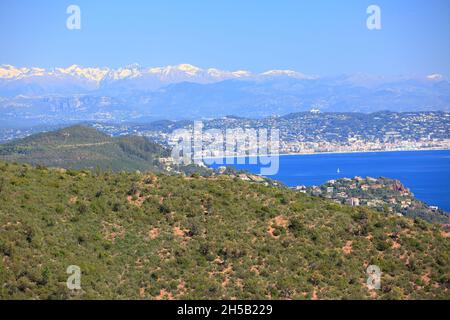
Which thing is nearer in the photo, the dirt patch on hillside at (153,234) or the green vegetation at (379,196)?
the dirt patch on hillside at (153,234)

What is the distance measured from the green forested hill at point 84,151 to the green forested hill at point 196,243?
48.5m

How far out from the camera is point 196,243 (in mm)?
18297

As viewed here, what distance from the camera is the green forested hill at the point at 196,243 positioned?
15812 mm

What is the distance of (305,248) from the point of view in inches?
718

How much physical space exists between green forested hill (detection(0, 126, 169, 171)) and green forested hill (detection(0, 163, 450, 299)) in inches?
1908

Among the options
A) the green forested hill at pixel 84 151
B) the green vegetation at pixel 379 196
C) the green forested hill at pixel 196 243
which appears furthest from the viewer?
the green forested hill at pixel 84 151

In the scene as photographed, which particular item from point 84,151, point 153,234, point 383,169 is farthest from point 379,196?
point 383,169

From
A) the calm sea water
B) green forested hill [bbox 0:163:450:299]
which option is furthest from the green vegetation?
green forested hill [bbox 0:163:450:299]

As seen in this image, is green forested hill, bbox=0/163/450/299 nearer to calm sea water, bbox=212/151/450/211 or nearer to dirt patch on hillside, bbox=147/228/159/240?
dirt patch on hillside, bbox=147/228/159/240

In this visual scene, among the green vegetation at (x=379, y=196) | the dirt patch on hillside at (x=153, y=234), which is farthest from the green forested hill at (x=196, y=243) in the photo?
the green vegetation at (x=379, y=196)

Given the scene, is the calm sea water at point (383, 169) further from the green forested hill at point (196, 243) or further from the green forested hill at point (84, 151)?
the green forested hill at point (196, 243)
